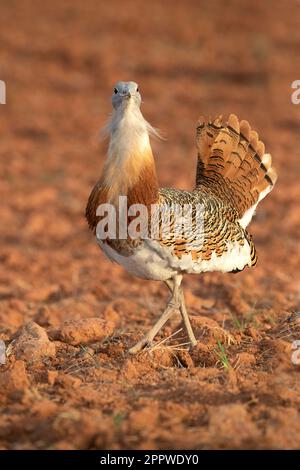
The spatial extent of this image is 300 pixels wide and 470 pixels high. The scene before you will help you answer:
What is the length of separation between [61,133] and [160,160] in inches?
88.7

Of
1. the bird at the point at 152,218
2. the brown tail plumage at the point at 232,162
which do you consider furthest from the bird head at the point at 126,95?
the brown tail plumage at the point at 232,162

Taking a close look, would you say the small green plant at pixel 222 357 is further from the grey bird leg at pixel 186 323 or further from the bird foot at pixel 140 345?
the bird foot at pixel 140 345

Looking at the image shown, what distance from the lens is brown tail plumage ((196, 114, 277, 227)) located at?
566 cm

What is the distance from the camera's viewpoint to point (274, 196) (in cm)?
1102

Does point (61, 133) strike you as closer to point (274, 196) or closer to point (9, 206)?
point (9, 206)

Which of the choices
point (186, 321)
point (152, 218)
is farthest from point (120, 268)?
point (152, 218)

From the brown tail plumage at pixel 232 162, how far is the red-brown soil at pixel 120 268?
914mm

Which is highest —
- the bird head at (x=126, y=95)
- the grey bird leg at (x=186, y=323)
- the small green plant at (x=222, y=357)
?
the bird head at (x=126, y=95)

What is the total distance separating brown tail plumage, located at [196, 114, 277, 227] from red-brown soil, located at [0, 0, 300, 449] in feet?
3.00

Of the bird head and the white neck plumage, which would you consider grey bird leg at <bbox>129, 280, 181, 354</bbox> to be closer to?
the white neck plumage

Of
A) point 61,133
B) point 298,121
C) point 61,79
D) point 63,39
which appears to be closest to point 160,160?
point 61,133

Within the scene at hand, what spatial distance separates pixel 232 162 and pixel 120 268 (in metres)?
3.13

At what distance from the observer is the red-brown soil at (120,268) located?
13.4ft

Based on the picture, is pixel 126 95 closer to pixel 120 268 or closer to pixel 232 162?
pixel 232 162
